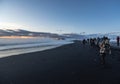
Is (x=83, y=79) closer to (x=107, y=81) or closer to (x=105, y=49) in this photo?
(x=107, y=81)

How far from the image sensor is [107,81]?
11211 mm

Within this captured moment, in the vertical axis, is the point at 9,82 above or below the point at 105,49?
below

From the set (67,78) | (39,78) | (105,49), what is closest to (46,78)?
(39,78)

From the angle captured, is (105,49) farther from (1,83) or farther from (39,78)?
(1,83)

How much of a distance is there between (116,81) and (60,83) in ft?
9.77

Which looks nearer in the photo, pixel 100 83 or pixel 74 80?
pixel 100 83

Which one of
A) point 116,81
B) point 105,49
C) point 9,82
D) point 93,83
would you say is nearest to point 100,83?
point 93,83

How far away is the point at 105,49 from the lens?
17.2 metres

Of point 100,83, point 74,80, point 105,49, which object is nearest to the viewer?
point 100,83

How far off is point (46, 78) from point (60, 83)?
5.19ft

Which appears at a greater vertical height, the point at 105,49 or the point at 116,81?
the point at 105,49

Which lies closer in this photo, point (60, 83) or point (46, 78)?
point (60, 83)

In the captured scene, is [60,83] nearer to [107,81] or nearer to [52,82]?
[52,82]

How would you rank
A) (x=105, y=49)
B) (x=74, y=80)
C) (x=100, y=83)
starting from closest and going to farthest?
(x=100, y=83)
(x=74, y=80)
(x=105, y=49)
